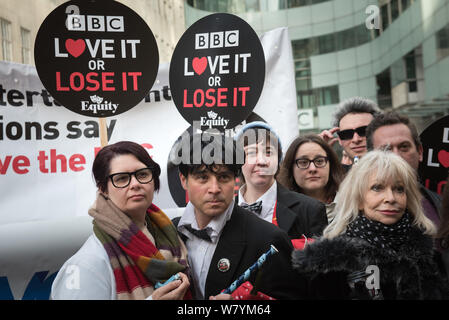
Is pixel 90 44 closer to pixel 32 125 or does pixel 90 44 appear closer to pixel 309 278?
pixel 32 125

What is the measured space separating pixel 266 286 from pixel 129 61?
127cm

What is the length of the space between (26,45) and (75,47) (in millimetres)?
283

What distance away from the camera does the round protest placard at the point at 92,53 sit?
232 centimetres

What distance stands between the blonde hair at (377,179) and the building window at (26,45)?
1.66 metres

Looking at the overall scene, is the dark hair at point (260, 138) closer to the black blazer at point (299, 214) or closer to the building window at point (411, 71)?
the black blazer at point (299, 214)

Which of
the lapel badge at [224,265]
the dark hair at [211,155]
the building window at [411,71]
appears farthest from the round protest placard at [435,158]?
A: the building window at [411,71]

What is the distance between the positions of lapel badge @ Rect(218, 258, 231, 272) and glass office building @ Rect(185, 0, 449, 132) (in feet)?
4.04

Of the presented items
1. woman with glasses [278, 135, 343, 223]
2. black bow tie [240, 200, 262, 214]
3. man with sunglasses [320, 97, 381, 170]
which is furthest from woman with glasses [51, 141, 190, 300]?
man with sunglasses [320, 97, 381, 170]

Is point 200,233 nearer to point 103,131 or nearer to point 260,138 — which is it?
point 260,138

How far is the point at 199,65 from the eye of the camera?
2.38 metres

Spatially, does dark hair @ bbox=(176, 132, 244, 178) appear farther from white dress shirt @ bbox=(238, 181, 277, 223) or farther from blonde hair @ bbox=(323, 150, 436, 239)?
blonde hair @ bbox=(323, 150, 436, 239)
